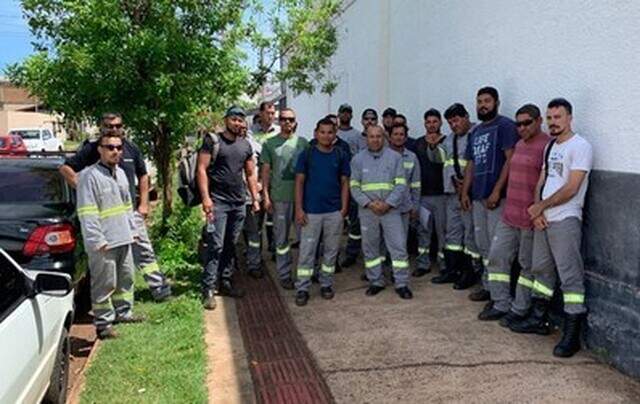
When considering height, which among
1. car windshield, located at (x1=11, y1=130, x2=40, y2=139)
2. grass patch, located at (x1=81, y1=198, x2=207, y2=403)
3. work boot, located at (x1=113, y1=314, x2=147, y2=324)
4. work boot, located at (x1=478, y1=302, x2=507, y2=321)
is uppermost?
A: car windshield, located at (x1=11, y1=130, x2=40, y2=139)

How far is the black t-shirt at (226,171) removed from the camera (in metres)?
→ 6.59

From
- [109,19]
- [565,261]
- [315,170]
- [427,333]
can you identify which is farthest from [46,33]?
[565,261]

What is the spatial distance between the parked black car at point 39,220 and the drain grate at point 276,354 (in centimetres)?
169

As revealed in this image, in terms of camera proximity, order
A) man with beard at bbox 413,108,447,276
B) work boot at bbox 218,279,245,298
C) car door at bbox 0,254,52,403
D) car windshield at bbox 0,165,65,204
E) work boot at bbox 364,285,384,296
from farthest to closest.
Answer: man with beard at bbox 413,108,447,276
work boot at bbox 218,279,245,298
work boot at bbox 364,285,384,296
car windshield at bbox 0,165,65,204
car door at bbox 0,254,52,403

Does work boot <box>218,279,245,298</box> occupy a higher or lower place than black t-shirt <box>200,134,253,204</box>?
lower

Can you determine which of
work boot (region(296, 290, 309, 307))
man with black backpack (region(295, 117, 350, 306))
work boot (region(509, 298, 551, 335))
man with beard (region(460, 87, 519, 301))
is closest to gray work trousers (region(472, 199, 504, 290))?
man with beard (region(460, 87, 519, 301))

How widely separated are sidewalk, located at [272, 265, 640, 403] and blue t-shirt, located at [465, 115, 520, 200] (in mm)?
1222

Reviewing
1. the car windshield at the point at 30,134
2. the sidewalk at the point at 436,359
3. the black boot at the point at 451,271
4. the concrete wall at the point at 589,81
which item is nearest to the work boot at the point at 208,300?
the sidewalk at the point at 436,359

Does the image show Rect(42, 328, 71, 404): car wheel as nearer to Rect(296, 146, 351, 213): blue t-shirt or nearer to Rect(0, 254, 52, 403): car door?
Rect(0, 254, 52, 403): car door

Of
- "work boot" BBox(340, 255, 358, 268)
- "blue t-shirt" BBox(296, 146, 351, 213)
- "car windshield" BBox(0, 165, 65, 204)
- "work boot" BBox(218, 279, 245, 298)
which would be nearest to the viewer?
"car windshield" BBox(0, 165, 65, 204)

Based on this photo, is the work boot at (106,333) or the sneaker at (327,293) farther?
the sneaker at (327,293)

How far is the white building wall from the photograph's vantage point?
459cm

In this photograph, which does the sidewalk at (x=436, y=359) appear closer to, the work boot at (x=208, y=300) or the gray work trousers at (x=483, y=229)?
the gray work trousers at (x=483, y=229)

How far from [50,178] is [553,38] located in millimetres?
4808
